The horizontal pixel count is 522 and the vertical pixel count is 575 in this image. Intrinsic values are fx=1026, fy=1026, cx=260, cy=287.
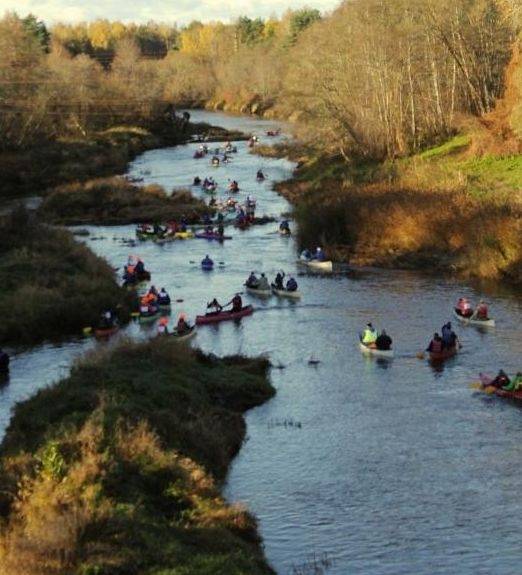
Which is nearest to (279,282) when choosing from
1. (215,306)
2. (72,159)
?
(215,306)

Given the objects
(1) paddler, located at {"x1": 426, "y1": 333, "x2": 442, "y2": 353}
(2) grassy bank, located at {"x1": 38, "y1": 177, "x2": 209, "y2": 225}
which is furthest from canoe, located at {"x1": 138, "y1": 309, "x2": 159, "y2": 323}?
(2) grassy bank, located at {"x1": 38, "y1": 177, "x2": 209, "y2": 225}

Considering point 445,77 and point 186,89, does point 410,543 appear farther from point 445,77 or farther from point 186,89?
point 186,89

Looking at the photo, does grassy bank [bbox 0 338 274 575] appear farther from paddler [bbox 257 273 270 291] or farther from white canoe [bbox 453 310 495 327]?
paddler [bbox 257 273 270 291]

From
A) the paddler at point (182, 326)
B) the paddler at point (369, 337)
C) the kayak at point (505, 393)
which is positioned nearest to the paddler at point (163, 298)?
the paddler at point (182, 326)

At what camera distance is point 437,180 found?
191ft

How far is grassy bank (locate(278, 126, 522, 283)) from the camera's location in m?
47.2

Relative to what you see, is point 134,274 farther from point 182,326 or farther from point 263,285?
point 182,326

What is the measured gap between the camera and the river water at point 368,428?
21375 millimetres

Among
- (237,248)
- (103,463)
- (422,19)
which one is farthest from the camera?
(422,19)

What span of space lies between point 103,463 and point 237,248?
36.5 m

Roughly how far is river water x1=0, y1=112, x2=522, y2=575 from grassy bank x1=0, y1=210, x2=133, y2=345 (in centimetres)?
168

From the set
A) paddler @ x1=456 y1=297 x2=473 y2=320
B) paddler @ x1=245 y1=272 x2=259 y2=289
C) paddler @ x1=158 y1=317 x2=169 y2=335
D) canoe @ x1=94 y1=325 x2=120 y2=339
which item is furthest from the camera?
paddler @ x1=245 y1=272 x2=259 y2=289

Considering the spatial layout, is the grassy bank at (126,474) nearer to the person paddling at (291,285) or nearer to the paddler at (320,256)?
the person paddling at (291,285)

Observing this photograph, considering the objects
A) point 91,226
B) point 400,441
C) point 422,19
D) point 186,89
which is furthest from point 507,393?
point 186,89
